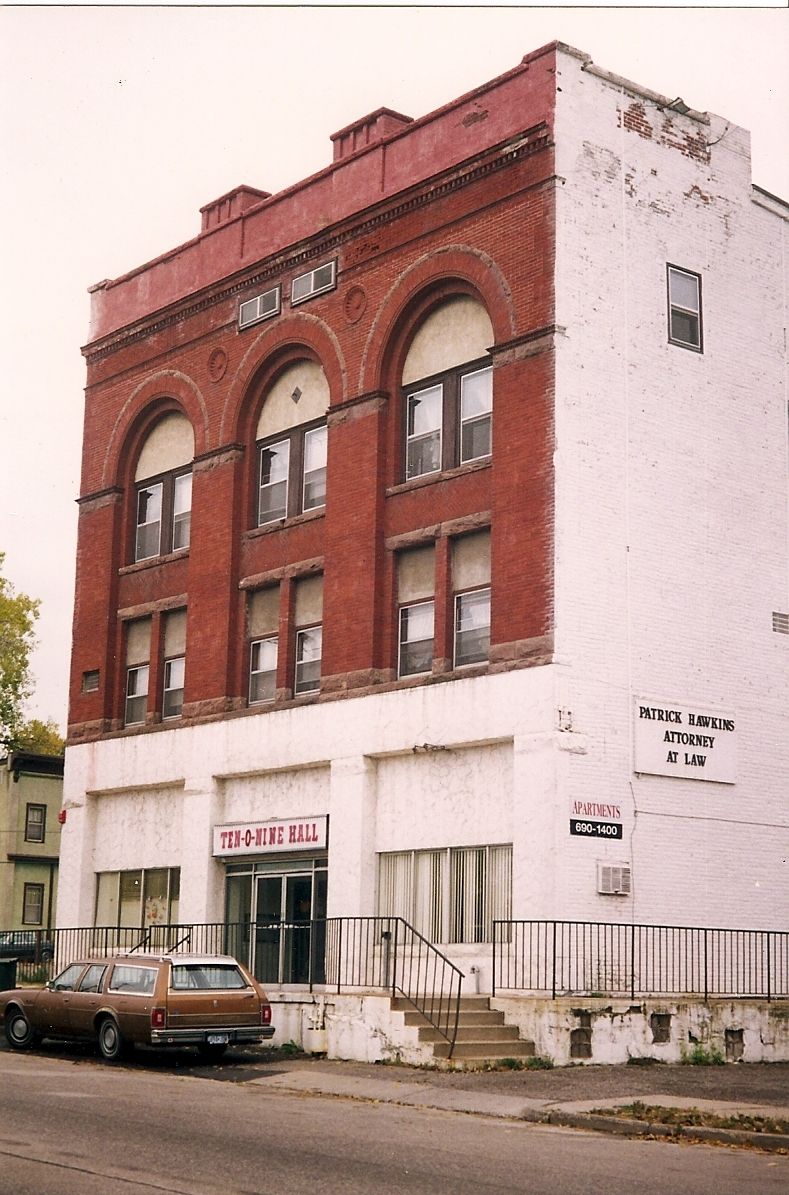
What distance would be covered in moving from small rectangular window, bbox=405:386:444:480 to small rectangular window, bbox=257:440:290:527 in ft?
11.8

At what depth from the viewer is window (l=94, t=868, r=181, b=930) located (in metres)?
33.7

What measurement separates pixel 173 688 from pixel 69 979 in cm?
1118

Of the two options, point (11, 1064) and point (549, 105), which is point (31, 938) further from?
point (549, 105)

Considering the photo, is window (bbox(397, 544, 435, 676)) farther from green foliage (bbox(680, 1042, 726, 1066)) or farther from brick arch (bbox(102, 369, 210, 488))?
green foliage (bbox(680, 1042, 726, 1066))

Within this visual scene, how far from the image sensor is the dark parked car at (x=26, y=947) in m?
35.8

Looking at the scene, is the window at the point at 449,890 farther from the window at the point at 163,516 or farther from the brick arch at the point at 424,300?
the window at the point at 163,516

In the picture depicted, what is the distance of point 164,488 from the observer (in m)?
36.1

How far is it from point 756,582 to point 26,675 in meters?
42.2

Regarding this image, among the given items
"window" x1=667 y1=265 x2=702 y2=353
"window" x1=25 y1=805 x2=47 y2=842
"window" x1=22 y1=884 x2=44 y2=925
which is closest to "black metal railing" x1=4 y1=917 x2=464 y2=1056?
"window" x1=667 y1=265 x2=702 y2=353

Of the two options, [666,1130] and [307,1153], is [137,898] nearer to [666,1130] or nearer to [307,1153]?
[666,1130]

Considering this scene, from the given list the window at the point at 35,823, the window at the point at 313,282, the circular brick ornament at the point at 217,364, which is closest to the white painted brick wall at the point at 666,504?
the window at the point at 313,282

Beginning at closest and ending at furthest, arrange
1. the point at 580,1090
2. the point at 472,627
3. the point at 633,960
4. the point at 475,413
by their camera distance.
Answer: the point at 580,1090, the point at 633,960, the point at 472,627, the point at 475,413

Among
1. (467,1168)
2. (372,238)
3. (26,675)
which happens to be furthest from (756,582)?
(26,675)

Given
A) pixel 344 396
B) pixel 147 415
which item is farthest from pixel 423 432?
pixel 147 415
